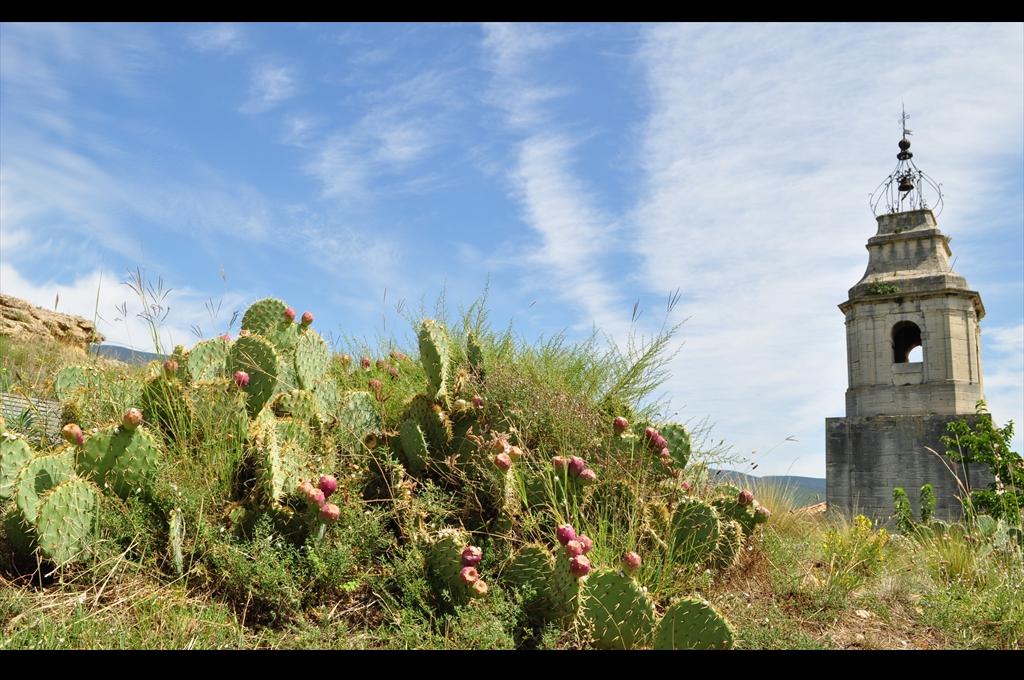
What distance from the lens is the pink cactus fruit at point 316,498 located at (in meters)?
3.20

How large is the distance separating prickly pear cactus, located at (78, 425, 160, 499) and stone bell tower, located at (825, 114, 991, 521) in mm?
16126

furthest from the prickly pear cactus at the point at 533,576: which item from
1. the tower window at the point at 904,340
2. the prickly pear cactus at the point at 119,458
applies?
the tower window at the point at 904,340

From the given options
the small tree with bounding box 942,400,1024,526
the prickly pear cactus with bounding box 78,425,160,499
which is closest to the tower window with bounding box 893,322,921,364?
the small tree with bounding box 942,400,1024,526

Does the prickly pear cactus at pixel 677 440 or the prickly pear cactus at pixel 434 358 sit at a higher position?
the prickly pear cactus at pixel 434 358

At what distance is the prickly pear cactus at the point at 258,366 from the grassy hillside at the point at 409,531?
0.01 meters

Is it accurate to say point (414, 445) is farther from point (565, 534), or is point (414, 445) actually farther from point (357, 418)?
point (565, 534)

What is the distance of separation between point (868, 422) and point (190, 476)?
1657 centimetres

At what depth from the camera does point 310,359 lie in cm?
459

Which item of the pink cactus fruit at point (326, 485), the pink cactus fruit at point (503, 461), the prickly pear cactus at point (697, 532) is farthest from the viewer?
the prickly pear cactus at point (697, 532)

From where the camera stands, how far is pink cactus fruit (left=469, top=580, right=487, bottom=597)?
120 inches

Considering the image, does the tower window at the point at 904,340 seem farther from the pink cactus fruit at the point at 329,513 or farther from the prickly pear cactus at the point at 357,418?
the pink cactus fruit at the point at 329,513

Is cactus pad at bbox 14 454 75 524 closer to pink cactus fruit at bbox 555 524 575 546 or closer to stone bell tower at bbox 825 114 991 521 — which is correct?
pink cactus fruit at bbox 555 524 575 546

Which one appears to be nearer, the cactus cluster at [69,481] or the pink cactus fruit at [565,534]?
the pink cactus fruit at [565,534]
